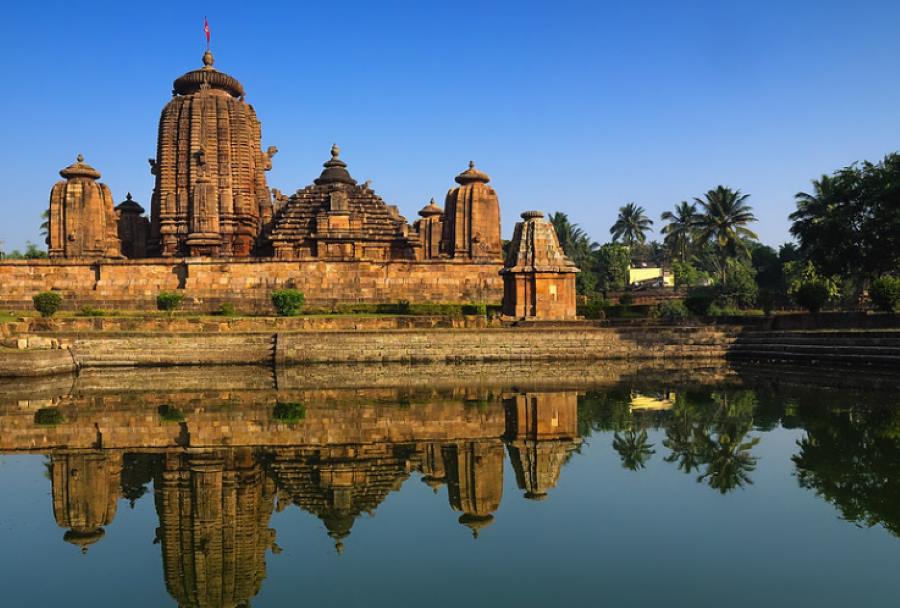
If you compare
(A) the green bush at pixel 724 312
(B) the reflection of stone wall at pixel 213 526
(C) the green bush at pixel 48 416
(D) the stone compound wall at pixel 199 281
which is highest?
(D) the stone compound wall at pixel 199 281

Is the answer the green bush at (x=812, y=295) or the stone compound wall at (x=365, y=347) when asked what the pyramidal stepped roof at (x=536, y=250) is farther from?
the green bush at (x=812, y=295)

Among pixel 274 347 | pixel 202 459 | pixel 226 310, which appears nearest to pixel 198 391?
pixel 274 347

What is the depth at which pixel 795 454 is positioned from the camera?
11773mm

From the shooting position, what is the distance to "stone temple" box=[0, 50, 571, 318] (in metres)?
34.3

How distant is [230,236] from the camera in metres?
37.2

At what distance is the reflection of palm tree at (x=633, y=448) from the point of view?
37.4ft

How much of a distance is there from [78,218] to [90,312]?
7.81 metres

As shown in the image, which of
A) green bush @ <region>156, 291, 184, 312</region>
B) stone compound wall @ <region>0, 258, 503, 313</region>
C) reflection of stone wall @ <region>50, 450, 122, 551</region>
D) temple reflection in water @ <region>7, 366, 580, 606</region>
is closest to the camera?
temple reflection in water @ <region>7, 366, 580, 606</region>

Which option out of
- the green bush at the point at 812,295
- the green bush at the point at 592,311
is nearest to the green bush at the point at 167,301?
the green bush at the point at 592,311

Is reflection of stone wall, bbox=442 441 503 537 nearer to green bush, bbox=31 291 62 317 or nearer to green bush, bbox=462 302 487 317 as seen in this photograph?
green bush, bbox=462 302 487 317

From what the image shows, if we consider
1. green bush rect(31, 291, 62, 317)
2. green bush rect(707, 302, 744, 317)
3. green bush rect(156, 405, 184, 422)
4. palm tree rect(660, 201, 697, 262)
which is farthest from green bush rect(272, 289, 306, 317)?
palm tree rect(660, 201, 697, 262)

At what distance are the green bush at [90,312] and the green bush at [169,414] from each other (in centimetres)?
1582

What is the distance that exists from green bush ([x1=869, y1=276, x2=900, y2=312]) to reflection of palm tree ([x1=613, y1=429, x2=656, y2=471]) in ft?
57.3

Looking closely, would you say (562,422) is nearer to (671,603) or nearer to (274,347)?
(671,603)
